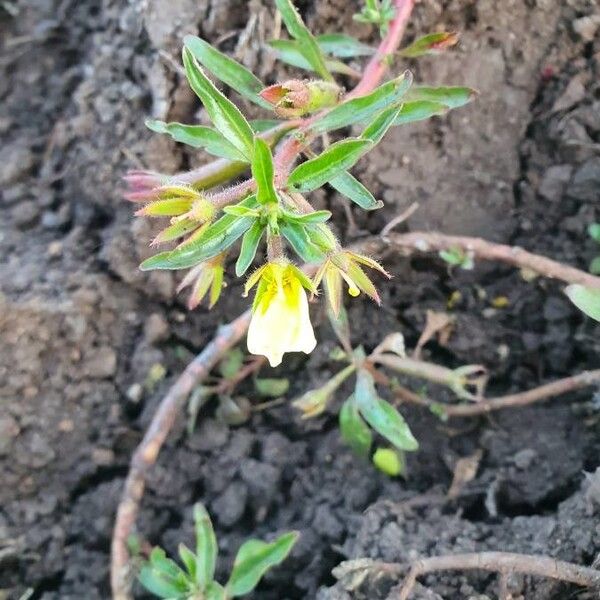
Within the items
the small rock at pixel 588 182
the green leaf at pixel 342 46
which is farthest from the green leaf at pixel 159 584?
the small rock at pixel 588 182

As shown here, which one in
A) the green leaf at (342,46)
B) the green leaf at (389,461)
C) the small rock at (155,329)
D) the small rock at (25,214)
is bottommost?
the green leaf at (389,461)

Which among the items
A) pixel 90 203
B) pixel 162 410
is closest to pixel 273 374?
pixel 162 410

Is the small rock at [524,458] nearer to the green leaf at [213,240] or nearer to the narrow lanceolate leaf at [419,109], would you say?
the narrow lanceolate leaf at [419,109]

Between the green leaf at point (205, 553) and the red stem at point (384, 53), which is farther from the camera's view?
the red stem at point (384, 53)

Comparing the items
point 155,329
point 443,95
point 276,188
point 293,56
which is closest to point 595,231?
point 443,95

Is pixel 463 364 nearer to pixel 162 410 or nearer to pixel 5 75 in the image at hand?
pixel 162 410
